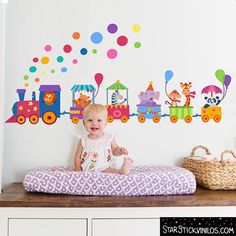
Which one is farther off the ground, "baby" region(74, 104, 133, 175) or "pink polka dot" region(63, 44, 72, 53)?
"pink polka dot" region(63, 44, 72, 53)

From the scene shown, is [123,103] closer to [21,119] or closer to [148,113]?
[148,113]

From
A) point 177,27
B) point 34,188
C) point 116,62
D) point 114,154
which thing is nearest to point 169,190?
point 114,154

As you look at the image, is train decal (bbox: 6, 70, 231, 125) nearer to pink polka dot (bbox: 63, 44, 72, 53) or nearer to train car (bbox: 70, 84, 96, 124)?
train car (bbox: 70, 84, 96, 124)

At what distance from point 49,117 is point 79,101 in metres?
0.20

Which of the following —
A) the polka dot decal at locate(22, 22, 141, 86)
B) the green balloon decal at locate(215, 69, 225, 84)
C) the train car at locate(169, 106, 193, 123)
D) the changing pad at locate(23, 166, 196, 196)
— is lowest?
the changing pad at locate(23, 166, 196, 196)

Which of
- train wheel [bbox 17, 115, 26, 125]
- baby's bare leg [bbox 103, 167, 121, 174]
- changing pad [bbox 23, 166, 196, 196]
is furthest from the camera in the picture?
train wheel [bbox 17, 115, 26, 125]

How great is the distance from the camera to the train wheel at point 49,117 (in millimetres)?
2543

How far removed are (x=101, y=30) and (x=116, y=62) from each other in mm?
206

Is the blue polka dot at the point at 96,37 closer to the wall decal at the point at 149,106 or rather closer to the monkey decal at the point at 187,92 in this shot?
the wall decal at the point at 149,106

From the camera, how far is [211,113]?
8.54ft

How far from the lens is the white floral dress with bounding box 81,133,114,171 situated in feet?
7.77

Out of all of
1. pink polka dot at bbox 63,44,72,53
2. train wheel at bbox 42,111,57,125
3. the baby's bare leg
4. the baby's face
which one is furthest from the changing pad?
pink polka dot at bbox 63,44,72,53

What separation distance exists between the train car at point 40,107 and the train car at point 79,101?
87mm

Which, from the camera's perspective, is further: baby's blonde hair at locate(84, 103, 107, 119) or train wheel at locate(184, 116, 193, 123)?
train wheel at locate(184, 116, 193, 123)
